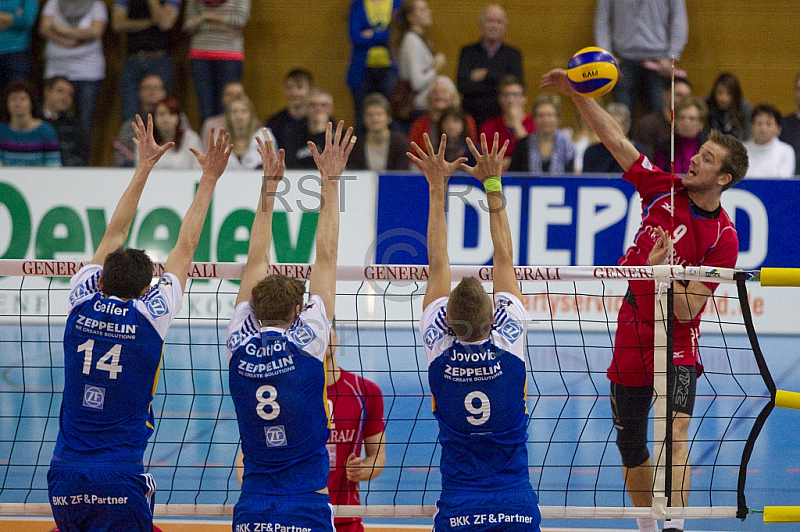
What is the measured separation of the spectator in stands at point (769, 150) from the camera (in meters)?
12.4

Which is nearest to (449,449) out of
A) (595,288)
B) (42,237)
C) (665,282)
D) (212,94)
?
(665,282)

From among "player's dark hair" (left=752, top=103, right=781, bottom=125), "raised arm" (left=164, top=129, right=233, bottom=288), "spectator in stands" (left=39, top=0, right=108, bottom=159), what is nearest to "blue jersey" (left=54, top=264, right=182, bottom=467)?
"raised arm" (left=164, top=129, right=233, bottom=288)

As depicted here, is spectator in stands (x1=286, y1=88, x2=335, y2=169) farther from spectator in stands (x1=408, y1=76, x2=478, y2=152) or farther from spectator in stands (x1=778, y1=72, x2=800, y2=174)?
spectator in stands (x1=778, y1=72, x2=800, y2=174)

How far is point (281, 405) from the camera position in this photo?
4680mm

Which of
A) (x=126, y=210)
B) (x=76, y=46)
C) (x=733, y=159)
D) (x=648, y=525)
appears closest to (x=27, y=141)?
(x=76, y=46)

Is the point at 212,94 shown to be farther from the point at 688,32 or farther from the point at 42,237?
the point at 688,32

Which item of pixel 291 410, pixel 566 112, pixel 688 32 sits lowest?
pixel 291 410

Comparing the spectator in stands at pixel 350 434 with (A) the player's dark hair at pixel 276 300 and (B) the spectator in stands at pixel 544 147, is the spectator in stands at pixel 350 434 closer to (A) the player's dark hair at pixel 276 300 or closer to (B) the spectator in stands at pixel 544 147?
(A) the player's dark hair at pixel 276 300

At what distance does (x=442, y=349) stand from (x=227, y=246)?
729 cm

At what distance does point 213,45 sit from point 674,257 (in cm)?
990

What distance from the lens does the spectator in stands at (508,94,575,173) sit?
40.0 ft

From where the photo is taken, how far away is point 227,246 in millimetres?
11742

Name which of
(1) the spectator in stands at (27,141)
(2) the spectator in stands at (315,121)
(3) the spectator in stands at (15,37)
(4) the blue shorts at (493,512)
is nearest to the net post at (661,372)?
(4) the blue shorts at (493,512)

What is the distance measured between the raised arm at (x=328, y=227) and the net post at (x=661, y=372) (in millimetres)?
1897
